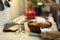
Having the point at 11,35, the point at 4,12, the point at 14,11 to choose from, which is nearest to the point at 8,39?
the point at 11,35

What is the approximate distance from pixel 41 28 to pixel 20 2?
42.8 inches

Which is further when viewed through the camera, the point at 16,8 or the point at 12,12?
the point at 16,8

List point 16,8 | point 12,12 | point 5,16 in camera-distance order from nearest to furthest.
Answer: point 5,16, point 12,12, point 16,8

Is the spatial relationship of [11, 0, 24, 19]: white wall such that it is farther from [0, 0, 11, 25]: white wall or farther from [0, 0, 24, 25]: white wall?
[0, 0, 11, 25]: white wall

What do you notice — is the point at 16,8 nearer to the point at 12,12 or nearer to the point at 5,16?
the point at 12,12

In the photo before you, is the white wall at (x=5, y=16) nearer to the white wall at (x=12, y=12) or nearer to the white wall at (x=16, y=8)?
the white wall at (x=12, y=12)

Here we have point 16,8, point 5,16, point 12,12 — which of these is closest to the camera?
point 5,16

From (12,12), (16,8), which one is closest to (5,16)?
(12,12)

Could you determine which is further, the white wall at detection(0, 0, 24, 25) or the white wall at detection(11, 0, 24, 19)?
the white wall at detection(11, 0, 24, 19)

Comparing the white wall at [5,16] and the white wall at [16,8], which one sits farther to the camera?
the white wall at [16,8]

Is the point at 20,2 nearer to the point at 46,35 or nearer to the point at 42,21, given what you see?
the point at 42,21

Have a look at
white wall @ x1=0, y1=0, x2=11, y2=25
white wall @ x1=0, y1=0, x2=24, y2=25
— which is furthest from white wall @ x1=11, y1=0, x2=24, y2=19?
white wall @ x1=0, y1=0, x2=11, y2=25

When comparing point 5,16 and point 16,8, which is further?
point 16,8

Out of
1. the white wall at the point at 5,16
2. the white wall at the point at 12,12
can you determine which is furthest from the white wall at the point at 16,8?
the white wall at the point at 5,16
